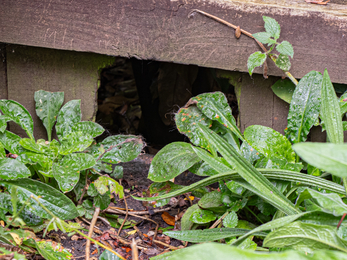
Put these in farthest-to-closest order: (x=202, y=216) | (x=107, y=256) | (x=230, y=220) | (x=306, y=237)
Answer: (x=202, y=216) < (x=230, y=220) < (x=107, y=256) < (x=306, y=237)

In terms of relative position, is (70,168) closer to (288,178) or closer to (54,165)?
(54,165)

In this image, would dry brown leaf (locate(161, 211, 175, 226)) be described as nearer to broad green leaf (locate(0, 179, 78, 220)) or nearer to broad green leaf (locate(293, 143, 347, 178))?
broad green leaf (locate(0, 179, 78, 220))

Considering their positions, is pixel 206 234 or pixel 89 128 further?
pixel 89 128

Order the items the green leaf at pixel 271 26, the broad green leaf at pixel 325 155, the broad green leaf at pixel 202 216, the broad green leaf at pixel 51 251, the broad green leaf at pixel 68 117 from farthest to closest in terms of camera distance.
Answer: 1. the broad green leaf at pixel 68 117
2. the green leaf at pixel 271 26
3. the broad green leaf at pixel 202 216
4. the broad green leaf at pixel 51 251
5. the broad green leaf at pixel 325 155

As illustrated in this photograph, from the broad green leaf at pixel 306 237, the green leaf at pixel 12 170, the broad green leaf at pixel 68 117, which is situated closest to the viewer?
the broad green leaf at pixel 306 237

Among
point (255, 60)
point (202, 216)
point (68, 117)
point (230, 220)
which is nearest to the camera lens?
point (230, 220)

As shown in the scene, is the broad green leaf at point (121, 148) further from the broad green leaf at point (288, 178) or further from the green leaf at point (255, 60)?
the green leaf at point (255, 60)

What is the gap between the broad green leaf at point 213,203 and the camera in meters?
1.13

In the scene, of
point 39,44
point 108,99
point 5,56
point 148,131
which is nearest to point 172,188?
point 39,44

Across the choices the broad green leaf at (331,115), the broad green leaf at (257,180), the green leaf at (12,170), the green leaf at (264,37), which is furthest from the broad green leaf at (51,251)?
the green leaf at (264,37)

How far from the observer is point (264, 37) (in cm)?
121

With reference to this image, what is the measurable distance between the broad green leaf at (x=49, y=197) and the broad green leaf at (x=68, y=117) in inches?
12.4

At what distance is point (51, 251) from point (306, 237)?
75 cm

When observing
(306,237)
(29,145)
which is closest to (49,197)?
(29,145)
